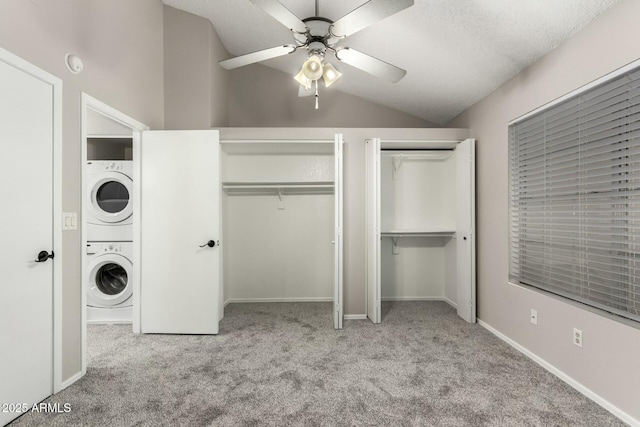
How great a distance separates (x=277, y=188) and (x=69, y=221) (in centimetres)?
215

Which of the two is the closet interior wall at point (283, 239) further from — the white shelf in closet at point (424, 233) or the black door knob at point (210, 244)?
the black door knob at point (210, 244)

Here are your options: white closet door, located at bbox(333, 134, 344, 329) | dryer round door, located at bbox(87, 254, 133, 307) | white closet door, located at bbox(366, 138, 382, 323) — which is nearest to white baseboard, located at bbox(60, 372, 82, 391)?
dryer round door, located at bbox(87, 254, 133, 307)

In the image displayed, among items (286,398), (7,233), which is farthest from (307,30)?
(286,398)

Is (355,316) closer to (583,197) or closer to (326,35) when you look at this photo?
(583,197)

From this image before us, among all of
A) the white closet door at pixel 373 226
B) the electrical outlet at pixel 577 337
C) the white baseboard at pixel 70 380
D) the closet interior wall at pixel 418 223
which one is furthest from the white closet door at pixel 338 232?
the white baseboard at pixel 70 380

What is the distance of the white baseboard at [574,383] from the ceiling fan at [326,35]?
2.31 meters

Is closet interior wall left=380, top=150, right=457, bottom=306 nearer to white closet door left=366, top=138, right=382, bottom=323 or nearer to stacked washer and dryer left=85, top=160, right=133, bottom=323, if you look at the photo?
white closet door left=366, top=138, right=382, bottom=323

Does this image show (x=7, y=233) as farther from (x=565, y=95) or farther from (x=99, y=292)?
(x=565, y=95)

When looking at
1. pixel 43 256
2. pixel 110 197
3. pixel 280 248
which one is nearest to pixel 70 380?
pixel 43 256

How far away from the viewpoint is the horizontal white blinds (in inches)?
66.4

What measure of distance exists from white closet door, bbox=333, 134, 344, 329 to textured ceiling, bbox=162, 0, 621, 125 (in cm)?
97

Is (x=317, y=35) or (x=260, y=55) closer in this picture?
(x=317, y=35)

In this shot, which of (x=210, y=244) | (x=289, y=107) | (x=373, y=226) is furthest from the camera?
(x=289, y=107)

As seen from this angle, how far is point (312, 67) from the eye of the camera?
2.01 m
